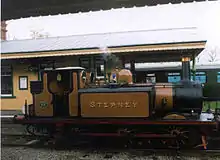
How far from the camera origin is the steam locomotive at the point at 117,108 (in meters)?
5.88

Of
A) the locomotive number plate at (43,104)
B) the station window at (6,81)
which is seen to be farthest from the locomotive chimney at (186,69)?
the station window at (6,81)

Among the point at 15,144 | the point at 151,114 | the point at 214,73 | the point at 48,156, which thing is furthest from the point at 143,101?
the point at 214,73

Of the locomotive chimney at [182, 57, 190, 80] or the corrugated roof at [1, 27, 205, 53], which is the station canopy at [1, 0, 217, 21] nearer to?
the corrugated roof at [1, 27, 205, 53]

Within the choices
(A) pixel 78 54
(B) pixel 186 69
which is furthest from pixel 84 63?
(B) pixel 186 69

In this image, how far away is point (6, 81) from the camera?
14.2 meters

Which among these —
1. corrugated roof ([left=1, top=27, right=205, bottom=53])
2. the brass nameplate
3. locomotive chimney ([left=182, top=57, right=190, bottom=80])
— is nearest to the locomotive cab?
the brass nameplate

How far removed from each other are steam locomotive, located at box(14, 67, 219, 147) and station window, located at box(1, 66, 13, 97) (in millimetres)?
7974

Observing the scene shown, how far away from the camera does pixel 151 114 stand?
5945 mm

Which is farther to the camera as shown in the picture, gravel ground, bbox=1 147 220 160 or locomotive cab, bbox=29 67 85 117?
locomotive cab, bbox=29 67 85 117

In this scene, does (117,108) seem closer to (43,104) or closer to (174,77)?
(43,104)

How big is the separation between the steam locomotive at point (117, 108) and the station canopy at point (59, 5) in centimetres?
222

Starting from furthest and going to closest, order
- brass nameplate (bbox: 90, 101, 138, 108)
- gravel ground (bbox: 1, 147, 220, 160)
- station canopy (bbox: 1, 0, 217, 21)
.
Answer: station canopy (bbox: 1, 0, 217, 21)
brass nameplate (bbox: 90, 101, 138, 108)
gravel ground (bbox: 1, 147, 220, 160)

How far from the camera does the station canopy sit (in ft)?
24.5

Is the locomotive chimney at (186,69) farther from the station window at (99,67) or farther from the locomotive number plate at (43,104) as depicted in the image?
the locomotive number plate at (43,104)
